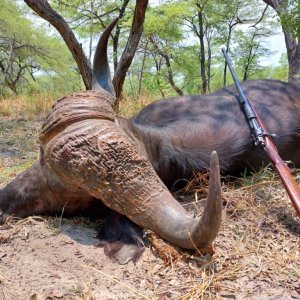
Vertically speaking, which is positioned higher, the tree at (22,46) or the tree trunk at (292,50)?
the tree at (22,46)

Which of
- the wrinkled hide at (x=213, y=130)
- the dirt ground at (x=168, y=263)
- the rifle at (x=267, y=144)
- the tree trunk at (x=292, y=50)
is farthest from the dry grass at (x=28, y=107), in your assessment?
the dirt ground at (x=168, y=263)

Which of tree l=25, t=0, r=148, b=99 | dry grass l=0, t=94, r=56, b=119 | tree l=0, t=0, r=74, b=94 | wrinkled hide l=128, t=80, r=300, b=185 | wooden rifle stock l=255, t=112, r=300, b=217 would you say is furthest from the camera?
tree l=0, t=0, r=74, b=94

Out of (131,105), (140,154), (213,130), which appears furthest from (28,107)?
(140,154)

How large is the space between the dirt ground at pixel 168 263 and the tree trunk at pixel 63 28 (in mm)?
5245

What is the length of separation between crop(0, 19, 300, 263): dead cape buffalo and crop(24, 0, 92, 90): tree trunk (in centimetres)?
464

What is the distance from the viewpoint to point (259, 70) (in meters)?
28.3

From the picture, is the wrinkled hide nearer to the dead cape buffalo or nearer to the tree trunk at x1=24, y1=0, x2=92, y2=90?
the dead cape buffalo

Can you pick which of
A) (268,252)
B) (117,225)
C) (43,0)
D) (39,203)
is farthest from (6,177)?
(43,0)

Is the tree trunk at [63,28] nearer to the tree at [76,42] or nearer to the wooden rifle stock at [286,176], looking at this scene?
the tree at [76,42]

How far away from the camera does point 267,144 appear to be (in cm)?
260

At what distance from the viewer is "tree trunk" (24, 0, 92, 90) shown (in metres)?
7.48

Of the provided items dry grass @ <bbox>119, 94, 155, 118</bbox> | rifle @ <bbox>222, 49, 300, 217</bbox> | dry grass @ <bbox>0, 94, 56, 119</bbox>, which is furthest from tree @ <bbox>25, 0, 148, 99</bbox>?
rifle @ <bbox>222, 49, 300, 217</bbox>

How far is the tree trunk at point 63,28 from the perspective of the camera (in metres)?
7.48

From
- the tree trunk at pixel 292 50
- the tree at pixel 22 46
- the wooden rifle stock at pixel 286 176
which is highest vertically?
the tree at pixel 22 46
